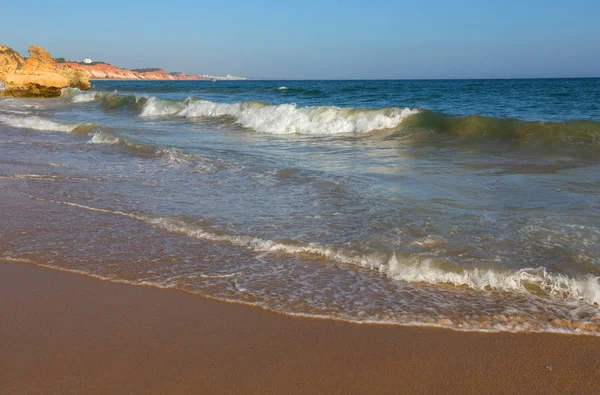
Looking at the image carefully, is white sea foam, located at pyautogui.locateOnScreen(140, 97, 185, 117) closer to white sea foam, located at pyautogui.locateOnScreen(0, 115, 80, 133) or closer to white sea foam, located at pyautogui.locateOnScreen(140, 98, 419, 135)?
white sea foam, located at pyautogui.locateOnScreen(140, 98, 419, 135)

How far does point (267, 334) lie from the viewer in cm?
312

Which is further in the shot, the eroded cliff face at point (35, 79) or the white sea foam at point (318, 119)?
the eroded cliff face at point (35, 79)

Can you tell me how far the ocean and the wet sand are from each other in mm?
216

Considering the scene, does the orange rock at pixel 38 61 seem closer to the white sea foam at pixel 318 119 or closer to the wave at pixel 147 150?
the white sea foam at pixel 318 119

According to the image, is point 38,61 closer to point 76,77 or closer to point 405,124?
point 76,77

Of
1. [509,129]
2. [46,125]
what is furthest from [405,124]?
[46,125]

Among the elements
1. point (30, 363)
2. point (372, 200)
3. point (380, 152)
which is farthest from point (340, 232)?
point (380, 152)

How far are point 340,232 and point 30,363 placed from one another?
9.29 ft

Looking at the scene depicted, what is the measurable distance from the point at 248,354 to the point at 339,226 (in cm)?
237

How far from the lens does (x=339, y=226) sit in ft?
16.7

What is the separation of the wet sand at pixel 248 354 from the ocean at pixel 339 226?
0.22 meters

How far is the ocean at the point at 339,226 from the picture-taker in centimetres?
362

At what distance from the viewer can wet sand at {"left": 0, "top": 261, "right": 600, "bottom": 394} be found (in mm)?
2578

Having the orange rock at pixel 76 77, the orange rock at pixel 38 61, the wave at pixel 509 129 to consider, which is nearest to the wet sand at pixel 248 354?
the wave at pixel 509 129
